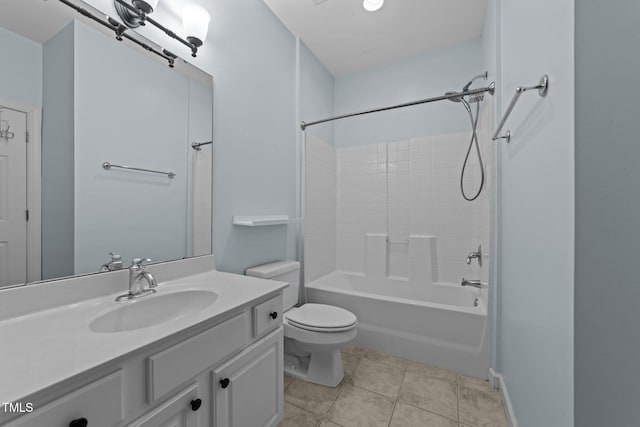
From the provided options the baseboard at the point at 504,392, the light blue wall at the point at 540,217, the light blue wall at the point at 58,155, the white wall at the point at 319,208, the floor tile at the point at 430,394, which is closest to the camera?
the light blue wall at the point at 540,217

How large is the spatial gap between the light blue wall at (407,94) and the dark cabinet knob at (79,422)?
2.79m

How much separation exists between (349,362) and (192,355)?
141cm

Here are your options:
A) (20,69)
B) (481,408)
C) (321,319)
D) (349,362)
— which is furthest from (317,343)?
(20,69)

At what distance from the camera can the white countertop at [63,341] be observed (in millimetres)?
493

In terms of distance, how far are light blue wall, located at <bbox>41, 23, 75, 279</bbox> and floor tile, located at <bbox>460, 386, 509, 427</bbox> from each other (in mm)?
2016

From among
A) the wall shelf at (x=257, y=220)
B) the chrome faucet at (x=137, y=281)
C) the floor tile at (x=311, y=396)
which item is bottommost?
the floor tile at (x=311, y=396)

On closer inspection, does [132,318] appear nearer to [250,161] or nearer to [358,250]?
[250,161]

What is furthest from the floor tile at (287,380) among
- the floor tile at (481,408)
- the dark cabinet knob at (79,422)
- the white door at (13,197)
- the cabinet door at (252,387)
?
the white door at (13,197)

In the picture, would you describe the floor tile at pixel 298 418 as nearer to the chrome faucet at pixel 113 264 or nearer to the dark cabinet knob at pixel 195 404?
the dark cabinet knob at pixel 195 404

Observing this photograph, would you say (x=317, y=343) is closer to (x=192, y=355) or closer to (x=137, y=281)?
(x=192, y=355)

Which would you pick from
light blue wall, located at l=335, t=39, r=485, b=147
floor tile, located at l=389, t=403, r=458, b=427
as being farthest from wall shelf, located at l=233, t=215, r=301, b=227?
light blue wall, located at l=335, t=39, r=485, b=147

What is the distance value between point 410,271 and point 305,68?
225 centimetres

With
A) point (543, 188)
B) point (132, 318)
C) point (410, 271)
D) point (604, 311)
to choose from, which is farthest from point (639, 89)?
point (410, 271)

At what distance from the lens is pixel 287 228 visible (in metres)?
2.18
